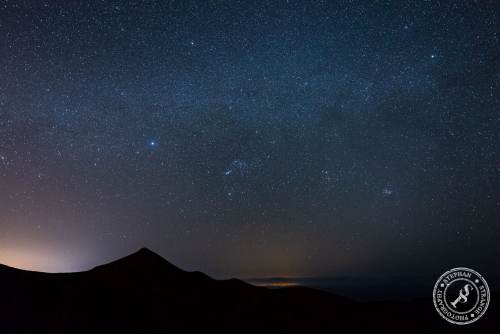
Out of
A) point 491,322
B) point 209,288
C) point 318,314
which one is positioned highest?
point 209,288

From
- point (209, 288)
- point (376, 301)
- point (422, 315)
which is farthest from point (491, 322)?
point (209, 288)

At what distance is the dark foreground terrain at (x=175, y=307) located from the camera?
2498cm

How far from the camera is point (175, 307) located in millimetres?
31250

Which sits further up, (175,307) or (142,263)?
(142,263)

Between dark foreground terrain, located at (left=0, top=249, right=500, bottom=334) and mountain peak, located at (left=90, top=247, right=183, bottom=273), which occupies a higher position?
mountain peak, located at (left=90, top=247, right=183, bottom=273)

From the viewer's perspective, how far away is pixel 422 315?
130 feet

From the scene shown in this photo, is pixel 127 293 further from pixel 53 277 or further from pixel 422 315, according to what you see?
pixel 422 315

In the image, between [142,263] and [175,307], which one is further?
[142,263]

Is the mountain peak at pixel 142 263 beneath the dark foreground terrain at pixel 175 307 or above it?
above

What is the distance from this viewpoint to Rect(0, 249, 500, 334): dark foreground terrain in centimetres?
2498

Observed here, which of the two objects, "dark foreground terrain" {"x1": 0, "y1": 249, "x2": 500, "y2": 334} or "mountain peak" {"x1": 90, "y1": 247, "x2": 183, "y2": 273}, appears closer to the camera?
"dark foreground terrain" {"x1": 0, "y1": 249, "x2": 500, "y2": 334}

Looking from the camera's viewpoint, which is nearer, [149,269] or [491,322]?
[491,322]

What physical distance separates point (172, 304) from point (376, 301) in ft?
71.8

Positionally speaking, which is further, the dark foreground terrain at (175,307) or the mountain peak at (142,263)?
the mountain peak at (142,263)
